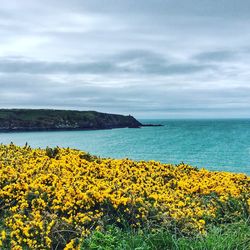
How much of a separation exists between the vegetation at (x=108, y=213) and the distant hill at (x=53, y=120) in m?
128

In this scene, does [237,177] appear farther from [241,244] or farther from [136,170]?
[241,244]

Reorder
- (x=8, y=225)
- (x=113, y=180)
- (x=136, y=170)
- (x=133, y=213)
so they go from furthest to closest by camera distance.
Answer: (x=136, y=170), (x=113, y=180), (x=133, y=213), (x=8, y=225)

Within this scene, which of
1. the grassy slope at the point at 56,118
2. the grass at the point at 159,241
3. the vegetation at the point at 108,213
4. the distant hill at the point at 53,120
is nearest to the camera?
the grass at the point at 159,241

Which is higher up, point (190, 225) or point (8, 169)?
point (8, 169)

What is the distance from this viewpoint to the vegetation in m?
6.81

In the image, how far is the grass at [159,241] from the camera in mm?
6496

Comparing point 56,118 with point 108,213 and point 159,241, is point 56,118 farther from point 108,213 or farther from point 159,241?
point 159,241

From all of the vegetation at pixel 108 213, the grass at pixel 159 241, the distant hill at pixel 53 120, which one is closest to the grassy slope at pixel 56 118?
the distant hill at pixel 53 120

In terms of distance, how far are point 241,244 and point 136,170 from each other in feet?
17.5

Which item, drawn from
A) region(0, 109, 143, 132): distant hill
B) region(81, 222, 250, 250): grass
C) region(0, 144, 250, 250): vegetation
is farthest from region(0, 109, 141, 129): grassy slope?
region(81, 222, 250, 250): grass

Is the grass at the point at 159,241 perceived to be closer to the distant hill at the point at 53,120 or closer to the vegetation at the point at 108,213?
the vegetation at the point at 108,213

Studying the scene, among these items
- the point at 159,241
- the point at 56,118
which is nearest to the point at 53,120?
the point at 56,118

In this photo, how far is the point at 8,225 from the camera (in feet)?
23.8

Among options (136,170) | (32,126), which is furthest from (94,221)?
(32,126)
